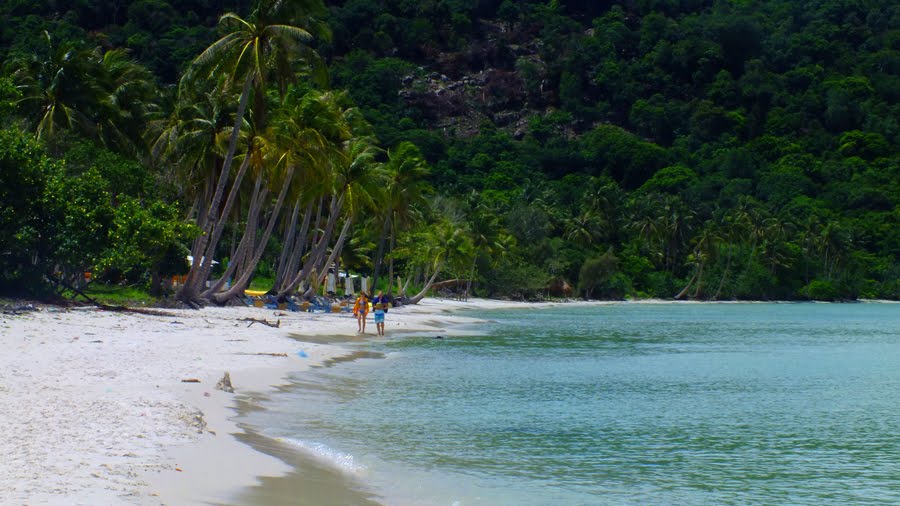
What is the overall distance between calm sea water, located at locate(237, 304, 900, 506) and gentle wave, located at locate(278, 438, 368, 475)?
0.04 m

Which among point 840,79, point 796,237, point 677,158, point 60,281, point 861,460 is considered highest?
point 840,79

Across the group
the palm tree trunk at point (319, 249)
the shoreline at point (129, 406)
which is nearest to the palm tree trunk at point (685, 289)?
the palm tree trunk at point (319, 249)

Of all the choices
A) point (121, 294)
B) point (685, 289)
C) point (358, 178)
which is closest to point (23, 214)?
point (121, 294)

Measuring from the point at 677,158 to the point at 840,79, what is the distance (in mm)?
38594

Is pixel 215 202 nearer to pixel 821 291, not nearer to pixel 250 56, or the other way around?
pixel 250 56

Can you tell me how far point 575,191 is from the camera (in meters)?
124

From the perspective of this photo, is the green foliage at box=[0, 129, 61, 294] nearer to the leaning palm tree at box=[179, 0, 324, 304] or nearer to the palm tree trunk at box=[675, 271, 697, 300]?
the leaning palm tree at box=[179, 0, 324, 304]

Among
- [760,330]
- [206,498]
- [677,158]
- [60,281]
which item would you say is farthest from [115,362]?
[677,158]

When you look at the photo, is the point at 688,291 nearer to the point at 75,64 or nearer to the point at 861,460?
the point at 75,64

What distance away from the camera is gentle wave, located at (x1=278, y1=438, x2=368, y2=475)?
1055 centimetres

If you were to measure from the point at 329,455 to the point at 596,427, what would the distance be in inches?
200

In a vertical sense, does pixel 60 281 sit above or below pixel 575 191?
below

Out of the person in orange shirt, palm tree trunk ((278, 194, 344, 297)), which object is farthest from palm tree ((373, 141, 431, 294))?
the person in orange shirt

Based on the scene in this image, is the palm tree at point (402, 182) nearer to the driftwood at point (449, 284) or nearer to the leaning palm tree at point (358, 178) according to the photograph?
the leaning palm tree at point (358, 178)
